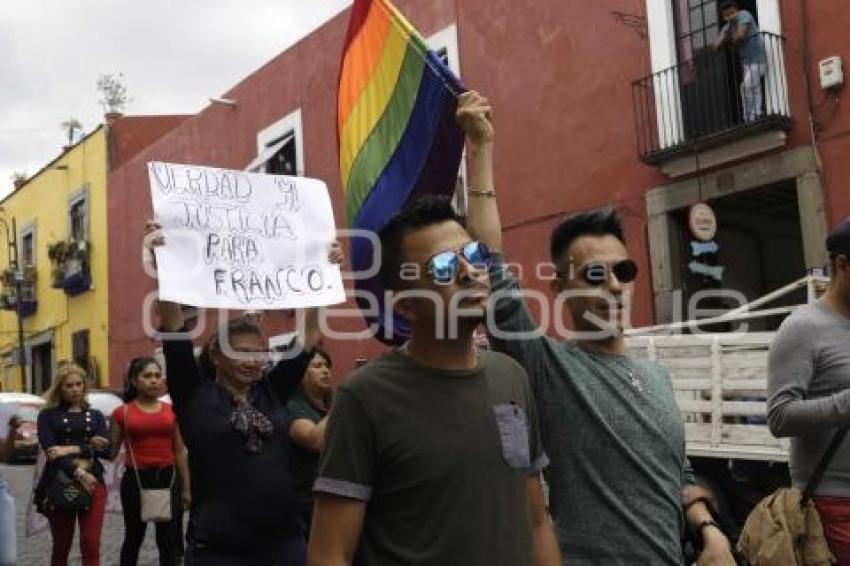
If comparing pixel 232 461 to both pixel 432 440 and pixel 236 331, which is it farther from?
pixel 432 440

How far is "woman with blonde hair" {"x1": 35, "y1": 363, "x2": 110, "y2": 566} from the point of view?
620cm

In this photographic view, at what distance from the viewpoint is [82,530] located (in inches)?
247

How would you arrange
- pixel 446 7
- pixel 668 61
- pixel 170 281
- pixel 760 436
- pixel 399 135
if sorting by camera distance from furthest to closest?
1. pixel 446 7
2. pixel 668 61
3. pixel 760 436
4. pixel 399 135
5. pixel 170 281

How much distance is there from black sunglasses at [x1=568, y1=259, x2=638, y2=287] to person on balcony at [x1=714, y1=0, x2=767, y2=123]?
8.38 metres

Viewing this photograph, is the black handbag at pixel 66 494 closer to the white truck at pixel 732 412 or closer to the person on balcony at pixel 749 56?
the white truck at pixel 732 412

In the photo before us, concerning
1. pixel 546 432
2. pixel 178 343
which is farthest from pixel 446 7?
pixel 546 432

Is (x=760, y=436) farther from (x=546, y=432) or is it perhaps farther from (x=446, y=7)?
(x=446, y=7)

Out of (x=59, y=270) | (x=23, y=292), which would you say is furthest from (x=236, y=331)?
(x=23, y=292)

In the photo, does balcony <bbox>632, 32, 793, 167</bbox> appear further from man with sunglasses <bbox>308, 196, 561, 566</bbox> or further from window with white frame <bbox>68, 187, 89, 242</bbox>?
window with white frame <bbox>68, 187, 89, 242</bbox>

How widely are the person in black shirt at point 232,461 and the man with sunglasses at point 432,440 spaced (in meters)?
1.40

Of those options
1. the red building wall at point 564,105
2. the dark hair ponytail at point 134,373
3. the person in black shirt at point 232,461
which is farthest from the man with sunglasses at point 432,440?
the red building wall at point 564,105

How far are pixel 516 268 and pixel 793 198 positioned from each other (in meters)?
3.44

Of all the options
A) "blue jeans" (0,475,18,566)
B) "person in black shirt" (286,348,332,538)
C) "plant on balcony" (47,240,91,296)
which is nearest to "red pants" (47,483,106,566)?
"blue jeans" (0,475,18,566)

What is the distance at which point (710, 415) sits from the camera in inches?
279
